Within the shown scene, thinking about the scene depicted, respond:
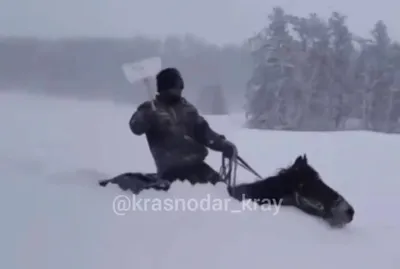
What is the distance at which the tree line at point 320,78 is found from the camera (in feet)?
5.81

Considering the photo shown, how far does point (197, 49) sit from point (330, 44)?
44 cm

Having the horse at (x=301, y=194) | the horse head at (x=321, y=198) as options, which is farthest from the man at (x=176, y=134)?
the horse head at (x=321, y=198)

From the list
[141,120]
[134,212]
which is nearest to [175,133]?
[141,120]

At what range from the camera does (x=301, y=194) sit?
1729mm

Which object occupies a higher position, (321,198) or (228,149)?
(228,149)

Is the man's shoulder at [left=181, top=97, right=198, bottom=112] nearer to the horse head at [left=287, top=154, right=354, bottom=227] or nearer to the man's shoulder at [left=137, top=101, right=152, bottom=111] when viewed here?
the man's shoulder at [left=137, top=101, right=152, bottom=111]

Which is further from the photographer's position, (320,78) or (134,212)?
(320,78)

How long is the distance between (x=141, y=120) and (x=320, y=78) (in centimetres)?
60

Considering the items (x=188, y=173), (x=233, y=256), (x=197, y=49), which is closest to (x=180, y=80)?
(x=197, y=49)

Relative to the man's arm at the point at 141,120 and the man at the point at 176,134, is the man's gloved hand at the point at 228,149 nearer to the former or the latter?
the man at the point at 176,134

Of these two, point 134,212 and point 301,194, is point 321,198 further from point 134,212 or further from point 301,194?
point 134,212

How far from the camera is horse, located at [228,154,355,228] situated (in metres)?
1.72

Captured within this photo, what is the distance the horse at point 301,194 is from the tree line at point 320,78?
17 centimetres

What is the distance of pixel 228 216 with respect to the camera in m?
1.70
